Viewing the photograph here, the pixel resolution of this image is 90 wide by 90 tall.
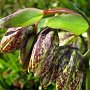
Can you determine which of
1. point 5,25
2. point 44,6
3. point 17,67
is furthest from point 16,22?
point 44,6

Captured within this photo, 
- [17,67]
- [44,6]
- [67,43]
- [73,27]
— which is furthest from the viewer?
[44,6]

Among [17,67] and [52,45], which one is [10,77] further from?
[52,45]

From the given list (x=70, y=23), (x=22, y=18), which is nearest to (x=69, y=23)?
(x=70, y=23)

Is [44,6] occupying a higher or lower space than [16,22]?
lower

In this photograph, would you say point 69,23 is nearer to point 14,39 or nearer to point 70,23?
point 70,23

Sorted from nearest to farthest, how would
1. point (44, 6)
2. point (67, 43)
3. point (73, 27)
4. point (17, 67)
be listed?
point (73, 27), point (67, 43), point (17, 67), point (44, 6)
